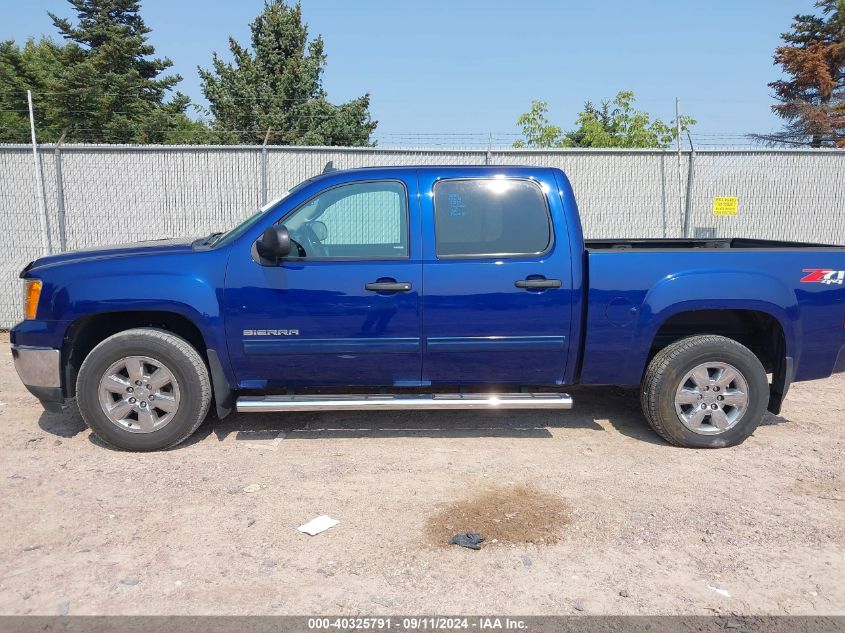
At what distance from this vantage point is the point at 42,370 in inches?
173

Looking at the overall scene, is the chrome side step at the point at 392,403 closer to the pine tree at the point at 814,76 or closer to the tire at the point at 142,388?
the tire at the point at 142,388

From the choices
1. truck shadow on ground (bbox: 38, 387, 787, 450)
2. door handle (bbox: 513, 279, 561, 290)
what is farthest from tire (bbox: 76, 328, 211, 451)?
door handle (bbox: 513, 279, 561, 290)

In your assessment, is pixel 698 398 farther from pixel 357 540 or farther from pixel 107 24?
pixel 107 24

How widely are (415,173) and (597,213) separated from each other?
4781 mm

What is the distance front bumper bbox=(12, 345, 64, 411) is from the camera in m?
4.39

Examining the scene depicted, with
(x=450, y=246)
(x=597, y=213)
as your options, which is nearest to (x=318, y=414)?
(x=450, y=246)

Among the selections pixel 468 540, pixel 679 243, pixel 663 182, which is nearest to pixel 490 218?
pixel 468 540

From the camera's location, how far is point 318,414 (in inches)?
212

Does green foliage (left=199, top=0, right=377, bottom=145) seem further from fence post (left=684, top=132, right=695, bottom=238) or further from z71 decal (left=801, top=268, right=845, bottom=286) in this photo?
z71 decal (left=801, top=268, right=845, bottom=286)

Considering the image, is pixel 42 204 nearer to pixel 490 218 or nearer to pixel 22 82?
pixel 490 218

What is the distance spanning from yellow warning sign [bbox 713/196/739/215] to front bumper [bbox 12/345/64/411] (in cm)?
789

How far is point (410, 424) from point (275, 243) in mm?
1831

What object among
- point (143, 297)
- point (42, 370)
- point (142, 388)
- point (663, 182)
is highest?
point (663, 182)

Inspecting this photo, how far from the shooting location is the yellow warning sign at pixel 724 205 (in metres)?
8.67
